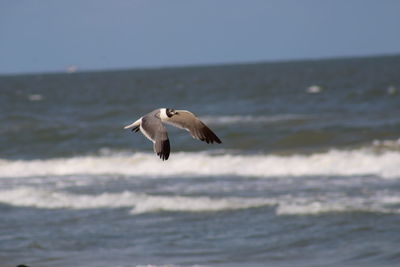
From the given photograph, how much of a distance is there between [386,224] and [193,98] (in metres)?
35.4

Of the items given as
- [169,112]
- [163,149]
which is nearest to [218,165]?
[169,112]

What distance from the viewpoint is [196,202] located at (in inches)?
555

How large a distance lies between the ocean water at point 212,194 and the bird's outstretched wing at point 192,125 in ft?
7.23

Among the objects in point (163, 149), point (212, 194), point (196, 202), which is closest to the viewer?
point (163, 149)

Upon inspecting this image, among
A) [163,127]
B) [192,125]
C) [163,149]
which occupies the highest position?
[192,125]

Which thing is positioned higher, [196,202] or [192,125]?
[196,202]

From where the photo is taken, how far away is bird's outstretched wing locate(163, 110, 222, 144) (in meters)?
8.41

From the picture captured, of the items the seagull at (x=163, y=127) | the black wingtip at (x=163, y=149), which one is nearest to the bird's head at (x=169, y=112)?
the seagull at (x=163, y=127)

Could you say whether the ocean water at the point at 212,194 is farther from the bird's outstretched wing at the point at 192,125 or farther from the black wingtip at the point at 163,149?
the black wingtip at the point at 163,149

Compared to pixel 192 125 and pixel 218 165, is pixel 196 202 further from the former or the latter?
pixel 192 125

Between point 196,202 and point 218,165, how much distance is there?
5.50 m

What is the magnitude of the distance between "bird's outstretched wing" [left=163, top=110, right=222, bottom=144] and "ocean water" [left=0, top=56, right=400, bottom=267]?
2.20 metres

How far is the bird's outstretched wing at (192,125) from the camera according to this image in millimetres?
8406

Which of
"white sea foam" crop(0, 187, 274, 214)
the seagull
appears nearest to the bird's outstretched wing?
the seagull
